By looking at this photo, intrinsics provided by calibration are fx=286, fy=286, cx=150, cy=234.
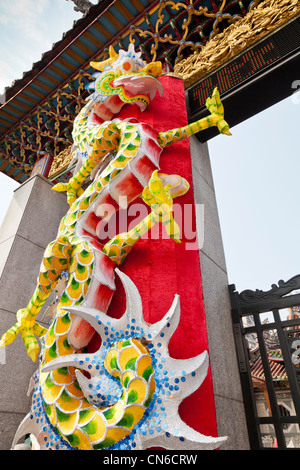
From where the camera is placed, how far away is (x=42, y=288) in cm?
197

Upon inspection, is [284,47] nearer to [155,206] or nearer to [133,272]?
[155,206]

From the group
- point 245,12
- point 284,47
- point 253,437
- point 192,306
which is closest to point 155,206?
point 192,306

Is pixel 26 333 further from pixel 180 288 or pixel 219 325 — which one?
pixel 219 325

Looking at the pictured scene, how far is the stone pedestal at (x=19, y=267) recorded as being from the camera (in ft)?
8.68

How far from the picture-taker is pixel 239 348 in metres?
2.20

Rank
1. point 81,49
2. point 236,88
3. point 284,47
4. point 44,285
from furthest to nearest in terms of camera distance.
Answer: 1. point 81,49
2. point 236,88
3. point 284,47
4. point 44,285

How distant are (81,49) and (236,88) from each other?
92.9 inches

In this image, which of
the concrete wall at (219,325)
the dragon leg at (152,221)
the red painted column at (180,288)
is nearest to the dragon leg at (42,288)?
the dragon leg at (152,221)

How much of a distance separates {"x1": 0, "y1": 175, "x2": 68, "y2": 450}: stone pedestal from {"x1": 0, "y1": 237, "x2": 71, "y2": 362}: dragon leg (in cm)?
87

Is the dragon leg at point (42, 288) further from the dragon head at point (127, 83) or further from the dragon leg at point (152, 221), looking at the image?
the dragon head at point (127, 83)

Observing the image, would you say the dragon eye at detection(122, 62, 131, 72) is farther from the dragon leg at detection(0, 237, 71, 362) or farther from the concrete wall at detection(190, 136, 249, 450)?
the dragon leg at detection(0, 237, 71, 362)

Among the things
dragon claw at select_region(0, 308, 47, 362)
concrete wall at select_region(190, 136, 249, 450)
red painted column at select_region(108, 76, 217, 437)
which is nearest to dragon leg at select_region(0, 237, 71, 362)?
dragon claw at select_region(0, 308, 47, 362)

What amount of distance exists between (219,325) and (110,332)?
969 mm
